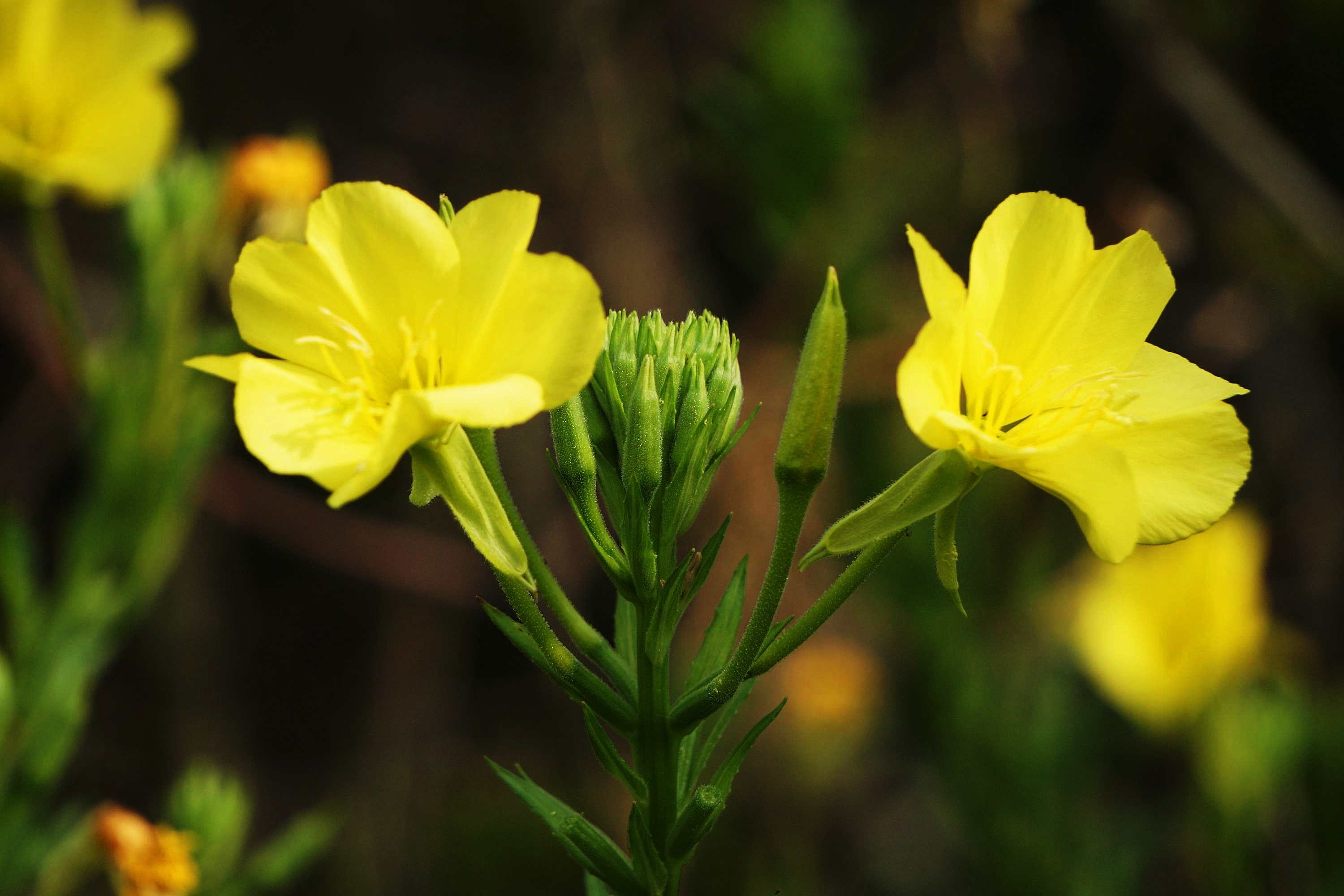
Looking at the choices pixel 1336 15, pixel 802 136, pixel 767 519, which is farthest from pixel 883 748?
pixel 1336 15

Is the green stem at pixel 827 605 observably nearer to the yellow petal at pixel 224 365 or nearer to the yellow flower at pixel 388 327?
the yellow flower at pixel 388 327

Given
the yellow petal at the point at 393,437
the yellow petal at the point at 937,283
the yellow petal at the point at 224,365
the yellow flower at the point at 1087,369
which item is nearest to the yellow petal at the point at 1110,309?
the yellow flower at the point at 1087,369

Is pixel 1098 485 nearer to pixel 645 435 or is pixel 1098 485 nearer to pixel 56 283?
→ pixel 645 435

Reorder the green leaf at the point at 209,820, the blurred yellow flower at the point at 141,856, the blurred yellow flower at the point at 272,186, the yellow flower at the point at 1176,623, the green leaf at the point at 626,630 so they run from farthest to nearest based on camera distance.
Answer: the yellow flower at the point at 1176,623 → the blurred yellow flower at the point at 272,186 → the green leaf at the point at 209,820 → the blurred yellow flower at the point at 141,856 → the green leaf at the point at 626,630

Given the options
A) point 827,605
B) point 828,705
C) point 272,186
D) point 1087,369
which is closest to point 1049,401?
point 1087,369

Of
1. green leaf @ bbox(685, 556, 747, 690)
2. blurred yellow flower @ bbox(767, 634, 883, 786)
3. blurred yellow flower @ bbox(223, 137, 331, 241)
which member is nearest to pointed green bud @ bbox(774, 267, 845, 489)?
green leaf @ bbox(685, 556, 747, 690)
